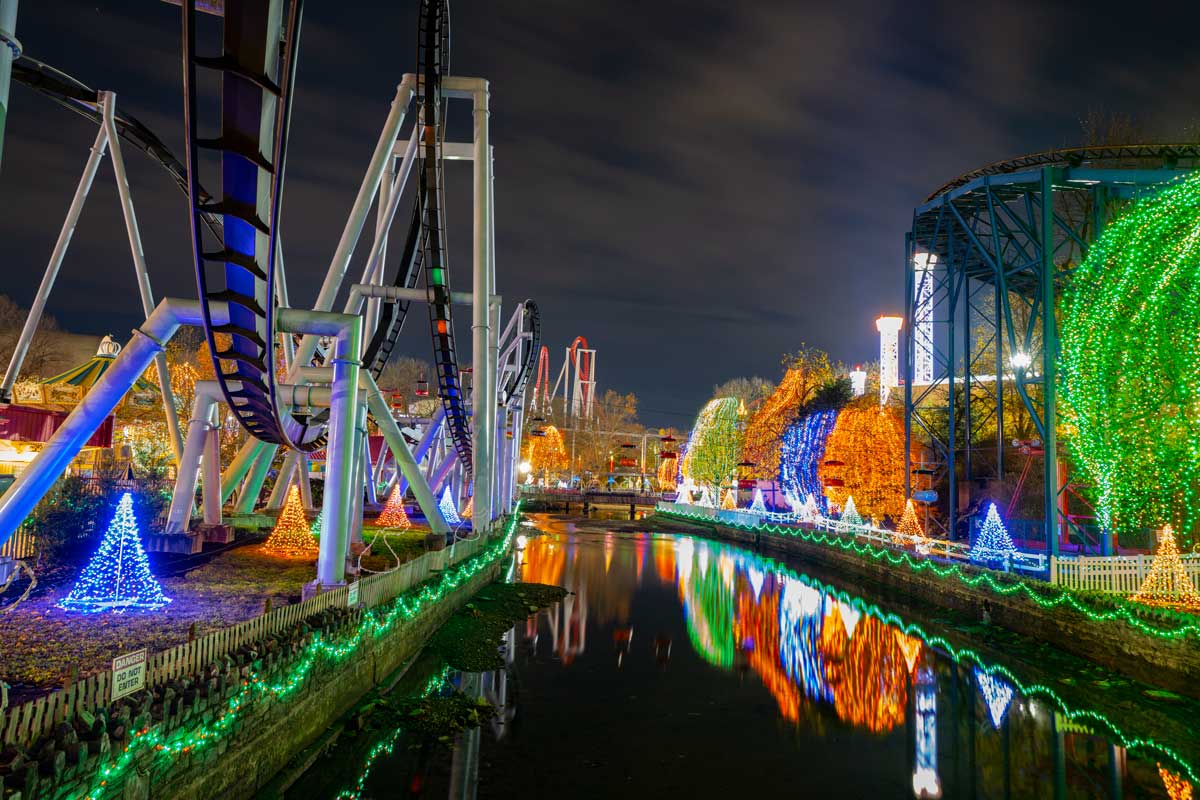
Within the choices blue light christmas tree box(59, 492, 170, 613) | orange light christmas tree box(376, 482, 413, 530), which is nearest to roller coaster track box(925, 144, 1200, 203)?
orange light christmas tree box(376, 482, 413, 530)

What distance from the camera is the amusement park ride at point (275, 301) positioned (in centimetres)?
951

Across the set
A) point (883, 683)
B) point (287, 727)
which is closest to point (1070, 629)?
point (883, 683)

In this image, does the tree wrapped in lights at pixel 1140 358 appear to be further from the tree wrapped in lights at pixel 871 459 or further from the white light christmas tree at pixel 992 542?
the tree wrapped in lights at pixel 871 459

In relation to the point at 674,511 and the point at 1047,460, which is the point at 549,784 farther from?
the point at 674,511

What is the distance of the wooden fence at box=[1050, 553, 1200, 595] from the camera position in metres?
18.1

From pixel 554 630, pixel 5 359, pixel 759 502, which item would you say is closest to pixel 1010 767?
pixel 554 630

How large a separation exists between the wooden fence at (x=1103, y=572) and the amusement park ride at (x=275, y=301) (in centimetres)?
1552

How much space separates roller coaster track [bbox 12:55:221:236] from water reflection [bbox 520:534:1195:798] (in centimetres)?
1478

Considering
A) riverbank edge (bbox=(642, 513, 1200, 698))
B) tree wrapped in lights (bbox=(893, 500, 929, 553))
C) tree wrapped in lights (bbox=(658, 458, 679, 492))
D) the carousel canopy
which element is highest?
the carousel canopy

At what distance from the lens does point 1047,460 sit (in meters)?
21.4

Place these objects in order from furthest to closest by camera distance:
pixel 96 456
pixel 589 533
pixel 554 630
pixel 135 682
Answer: pixel 589 533 → pixel 96 456 → pixel 554 630 → pixel 135 682

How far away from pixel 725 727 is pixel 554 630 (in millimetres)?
8374

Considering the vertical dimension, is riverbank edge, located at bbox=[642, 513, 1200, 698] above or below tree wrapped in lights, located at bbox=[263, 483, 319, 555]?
below

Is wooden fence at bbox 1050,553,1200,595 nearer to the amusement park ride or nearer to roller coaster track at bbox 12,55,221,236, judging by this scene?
the amusement park ride
